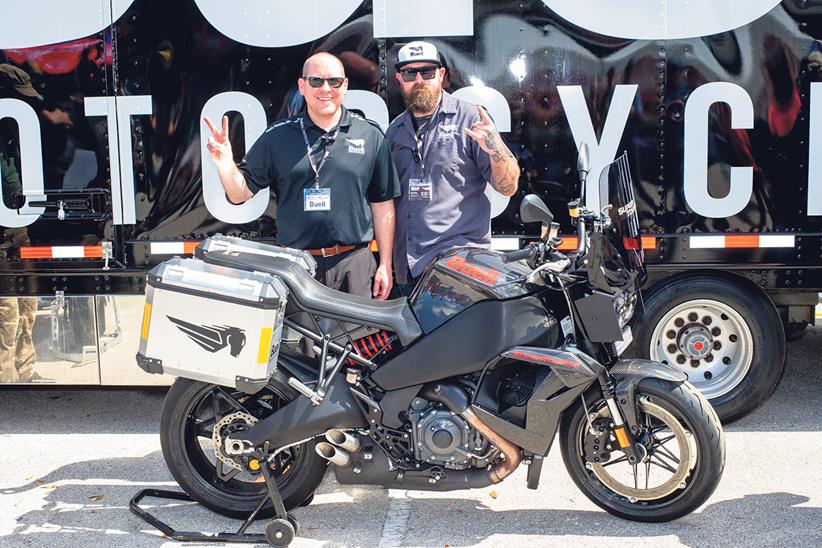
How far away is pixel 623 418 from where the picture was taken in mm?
3488

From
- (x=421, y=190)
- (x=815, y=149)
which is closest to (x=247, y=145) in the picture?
(x=421, y=190)

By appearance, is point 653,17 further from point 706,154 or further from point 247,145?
point 247,145

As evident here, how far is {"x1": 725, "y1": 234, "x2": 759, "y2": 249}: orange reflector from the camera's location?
464 centimetres

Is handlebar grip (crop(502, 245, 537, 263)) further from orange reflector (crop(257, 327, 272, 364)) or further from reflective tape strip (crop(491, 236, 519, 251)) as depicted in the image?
→ reflective tape strip (crop(491, 236, 519, 251))

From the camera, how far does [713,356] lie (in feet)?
16.0

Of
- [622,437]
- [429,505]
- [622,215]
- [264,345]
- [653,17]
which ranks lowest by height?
[429,505]

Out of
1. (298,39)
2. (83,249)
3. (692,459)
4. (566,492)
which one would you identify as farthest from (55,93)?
(692,459)

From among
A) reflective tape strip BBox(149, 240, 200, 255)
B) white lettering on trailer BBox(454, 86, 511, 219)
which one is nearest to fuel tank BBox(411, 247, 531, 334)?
white lettering on trailer BBox(454, 86, 511, 219)

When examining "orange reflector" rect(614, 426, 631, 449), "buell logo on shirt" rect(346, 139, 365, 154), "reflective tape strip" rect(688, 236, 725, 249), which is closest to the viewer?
"orange reflector" rect(614, 426, 631, 449)

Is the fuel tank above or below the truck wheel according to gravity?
above

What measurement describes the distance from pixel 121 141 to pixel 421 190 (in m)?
1.80

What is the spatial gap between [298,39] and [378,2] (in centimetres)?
48

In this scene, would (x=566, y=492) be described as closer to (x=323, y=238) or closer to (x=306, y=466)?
(x=306, y=466)

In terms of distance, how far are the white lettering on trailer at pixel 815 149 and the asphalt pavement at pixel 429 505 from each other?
1.33 meters
